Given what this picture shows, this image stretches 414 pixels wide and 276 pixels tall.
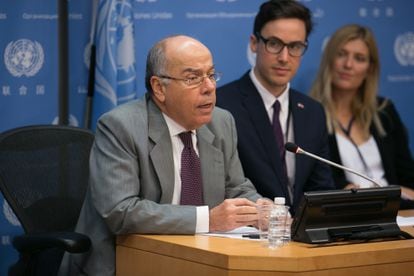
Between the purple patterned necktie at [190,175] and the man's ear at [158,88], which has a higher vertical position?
the man's ear at [158,88]

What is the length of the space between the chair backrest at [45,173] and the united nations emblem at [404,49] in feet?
9.54

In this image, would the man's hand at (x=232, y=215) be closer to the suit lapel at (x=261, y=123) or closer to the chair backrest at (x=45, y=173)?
the chair backrest at (x=45, y=173)

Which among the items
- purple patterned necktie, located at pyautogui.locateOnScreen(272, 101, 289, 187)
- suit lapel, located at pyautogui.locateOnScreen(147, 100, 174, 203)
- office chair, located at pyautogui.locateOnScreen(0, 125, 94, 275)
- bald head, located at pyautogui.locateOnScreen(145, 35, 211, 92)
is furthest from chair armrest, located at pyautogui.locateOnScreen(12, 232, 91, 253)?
purple patterned necktie, located at pyautogui.locateOnScreen(272, 101, 289, 187)

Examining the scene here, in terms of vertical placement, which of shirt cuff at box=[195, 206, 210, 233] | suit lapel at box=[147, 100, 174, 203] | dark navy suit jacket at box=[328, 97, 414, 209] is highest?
suit lapel at box=[147, 100, 174, 203]

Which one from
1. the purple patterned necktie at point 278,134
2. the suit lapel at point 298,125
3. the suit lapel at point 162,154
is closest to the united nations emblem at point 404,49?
the suit lapel at point 298,125

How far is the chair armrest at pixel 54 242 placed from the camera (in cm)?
385

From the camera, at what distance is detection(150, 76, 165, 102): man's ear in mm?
4145

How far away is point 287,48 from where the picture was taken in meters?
5.14

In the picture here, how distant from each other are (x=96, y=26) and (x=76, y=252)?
183 centimetres

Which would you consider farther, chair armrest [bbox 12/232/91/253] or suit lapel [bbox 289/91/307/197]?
suit lapel [bbox 289/91/307/197]

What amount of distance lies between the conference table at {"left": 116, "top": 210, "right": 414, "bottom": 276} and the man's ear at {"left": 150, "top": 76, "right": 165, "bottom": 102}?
2.20ft

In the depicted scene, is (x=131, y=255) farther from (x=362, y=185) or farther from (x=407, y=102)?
(x=407, y=102)

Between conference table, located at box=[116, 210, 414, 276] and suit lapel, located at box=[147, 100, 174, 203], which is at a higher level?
suit lapel, located at box=[147, 100, 174, 203]

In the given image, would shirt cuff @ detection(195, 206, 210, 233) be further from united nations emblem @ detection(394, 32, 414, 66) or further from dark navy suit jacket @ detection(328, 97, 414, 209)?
united nations emblem @ detection(394, 32, 414, 66)
